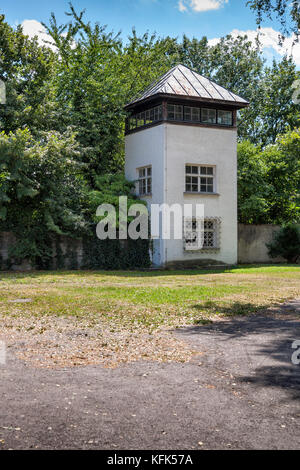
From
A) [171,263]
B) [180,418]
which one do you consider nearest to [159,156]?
[171,263]

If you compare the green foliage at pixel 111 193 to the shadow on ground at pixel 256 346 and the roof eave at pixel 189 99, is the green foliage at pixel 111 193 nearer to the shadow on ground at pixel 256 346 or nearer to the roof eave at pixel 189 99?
the roof eave at pixel 189 99

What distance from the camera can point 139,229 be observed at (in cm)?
2247

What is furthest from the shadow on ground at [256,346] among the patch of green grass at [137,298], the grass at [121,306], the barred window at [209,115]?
the barred window at [209,115]

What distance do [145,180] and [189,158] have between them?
2508 mm

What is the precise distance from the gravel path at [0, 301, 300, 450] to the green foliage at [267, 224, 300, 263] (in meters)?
20.6

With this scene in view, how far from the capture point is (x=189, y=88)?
23.1m

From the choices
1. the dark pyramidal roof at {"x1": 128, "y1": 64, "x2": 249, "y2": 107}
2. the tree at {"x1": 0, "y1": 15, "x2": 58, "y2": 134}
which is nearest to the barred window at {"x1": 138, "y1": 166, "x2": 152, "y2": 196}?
the dark pyramidal roof at {"x1": 128, "y1": 64, "x2": 249, "y2": 107}

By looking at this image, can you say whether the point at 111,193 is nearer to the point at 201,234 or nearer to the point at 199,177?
the point at 199,177

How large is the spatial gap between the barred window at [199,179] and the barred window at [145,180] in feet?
5.94

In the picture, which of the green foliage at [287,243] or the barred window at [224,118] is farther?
the green foliage at [287,243]

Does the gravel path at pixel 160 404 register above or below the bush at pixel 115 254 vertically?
below

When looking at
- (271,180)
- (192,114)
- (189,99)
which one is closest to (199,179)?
(192,114)

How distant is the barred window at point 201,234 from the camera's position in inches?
896

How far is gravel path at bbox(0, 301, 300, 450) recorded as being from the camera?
383 cm
